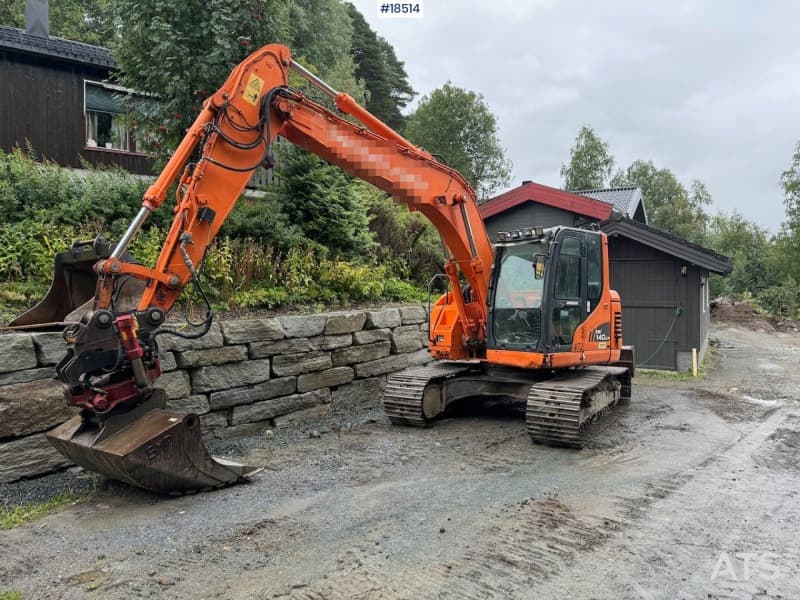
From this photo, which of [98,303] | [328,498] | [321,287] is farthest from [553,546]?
[321,287]

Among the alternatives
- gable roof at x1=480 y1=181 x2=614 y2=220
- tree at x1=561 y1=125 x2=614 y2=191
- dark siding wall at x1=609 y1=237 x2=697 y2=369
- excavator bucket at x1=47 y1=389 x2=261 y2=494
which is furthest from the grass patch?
tree at x1=561 y1=125 x2=614 y2=191

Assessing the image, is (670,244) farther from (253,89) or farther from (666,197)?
(666,197)

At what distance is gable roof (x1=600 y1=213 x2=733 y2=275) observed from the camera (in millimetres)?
10898

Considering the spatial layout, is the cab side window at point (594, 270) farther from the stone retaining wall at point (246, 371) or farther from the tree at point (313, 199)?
the tree at point (313, 199)

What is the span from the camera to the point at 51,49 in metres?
11.7

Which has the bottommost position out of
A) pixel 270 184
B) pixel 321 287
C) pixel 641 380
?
pixel 641 380

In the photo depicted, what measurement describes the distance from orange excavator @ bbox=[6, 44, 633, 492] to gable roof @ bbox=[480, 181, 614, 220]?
6.16 meters

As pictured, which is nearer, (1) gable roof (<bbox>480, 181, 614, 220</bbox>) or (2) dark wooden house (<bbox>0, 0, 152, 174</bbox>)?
(2) dark wooden house (<bbox>0, 0, 152, 174</bbox>)

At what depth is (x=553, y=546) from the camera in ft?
11.4

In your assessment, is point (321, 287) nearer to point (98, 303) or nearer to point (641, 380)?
point (98, 303)

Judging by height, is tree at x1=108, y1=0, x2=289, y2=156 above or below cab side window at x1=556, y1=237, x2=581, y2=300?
above

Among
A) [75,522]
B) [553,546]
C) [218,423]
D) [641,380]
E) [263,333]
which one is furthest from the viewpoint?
[641,380]

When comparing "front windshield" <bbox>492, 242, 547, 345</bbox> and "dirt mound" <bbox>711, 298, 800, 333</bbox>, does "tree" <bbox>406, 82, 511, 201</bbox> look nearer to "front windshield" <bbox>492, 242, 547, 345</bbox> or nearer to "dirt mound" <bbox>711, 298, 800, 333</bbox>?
"dirt mound" <bbox>711, 298, 800, 333</bbox>

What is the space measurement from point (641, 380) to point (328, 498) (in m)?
8.04
